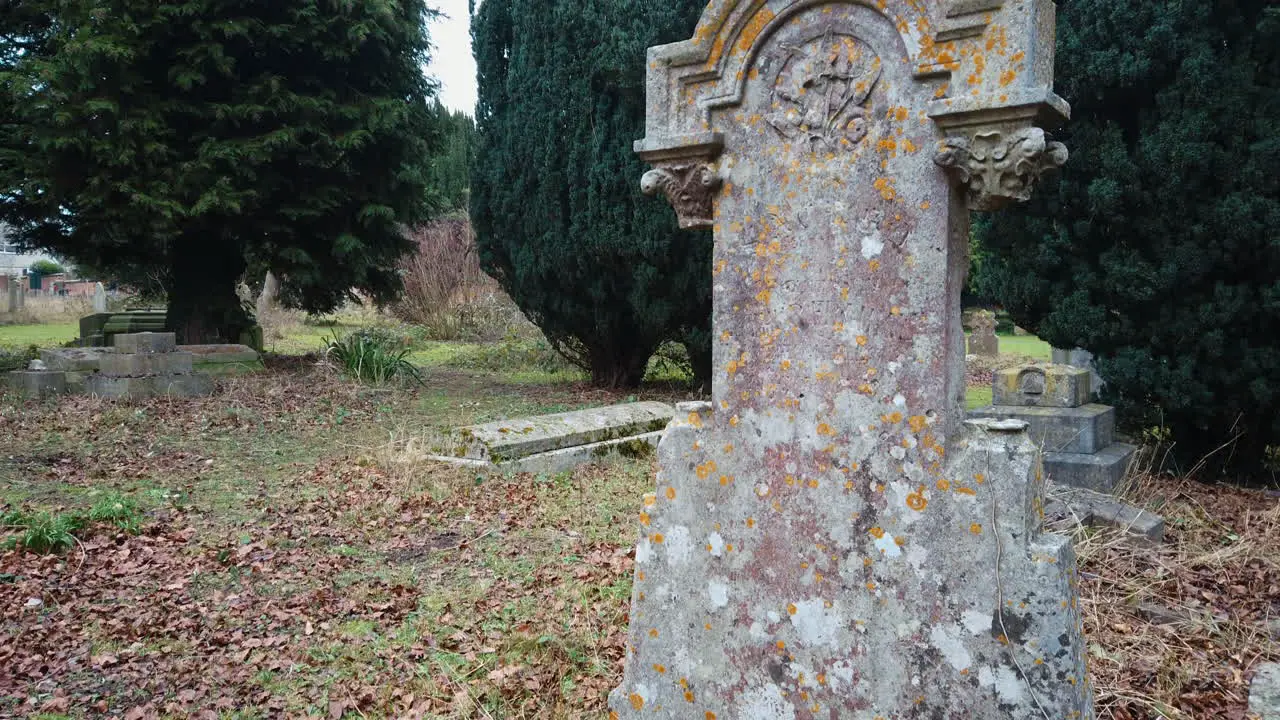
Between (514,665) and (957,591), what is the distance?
76.4 inches

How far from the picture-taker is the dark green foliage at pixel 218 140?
11.0m

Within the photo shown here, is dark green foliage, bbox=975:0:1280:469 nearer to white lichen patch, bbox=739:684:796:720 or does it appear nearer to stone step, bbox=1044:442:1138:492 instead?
stone step, bbox=1044:442:1138:492

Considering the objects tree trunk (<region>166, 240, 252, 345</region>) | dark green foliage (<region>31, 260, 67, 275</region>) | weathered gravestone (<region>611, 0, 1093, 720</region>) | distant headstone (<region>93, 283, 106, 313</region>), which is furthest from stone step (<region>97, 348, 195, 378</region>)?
dark green foliage (<region>31, 260, 67, 275</region>)

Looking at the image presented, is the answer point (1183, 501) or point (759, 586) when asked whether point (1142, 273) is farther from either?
point (759, 586)

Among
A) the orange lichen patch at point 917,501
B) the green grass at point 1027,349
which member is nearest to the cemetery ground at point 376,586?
the orange lichen patch at point 917,501

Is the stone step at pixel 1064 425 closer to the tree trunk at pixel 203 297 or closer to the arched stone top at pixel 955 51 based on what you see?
the arched stone top at pixel 955 51

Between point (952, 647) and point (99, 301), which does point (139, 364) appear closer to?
point (952, 647)

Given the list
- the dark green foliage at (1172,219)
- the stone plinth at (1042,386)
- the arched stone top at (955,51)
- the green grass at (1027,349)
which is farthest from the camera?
the green grass at (1027,349)

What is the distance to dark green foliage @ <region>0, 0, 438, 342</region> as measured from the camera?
1098 cm

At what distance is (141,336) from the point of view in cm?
1014

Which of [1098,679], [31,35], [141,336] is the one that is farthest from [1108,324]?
[31,35]

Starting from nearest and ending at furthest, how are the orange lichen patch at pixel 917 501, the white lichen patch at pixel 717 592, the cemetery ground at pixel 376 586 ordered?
the orange lichen patch at pixel 917 501
the white lichen patch at pixel 717 592
the cemetery ground at pixel 376 586

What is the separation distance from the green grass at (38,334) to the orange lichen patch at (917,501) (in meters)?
18.7

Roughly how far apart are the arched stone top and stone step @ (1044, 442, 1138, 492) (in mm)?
4434
